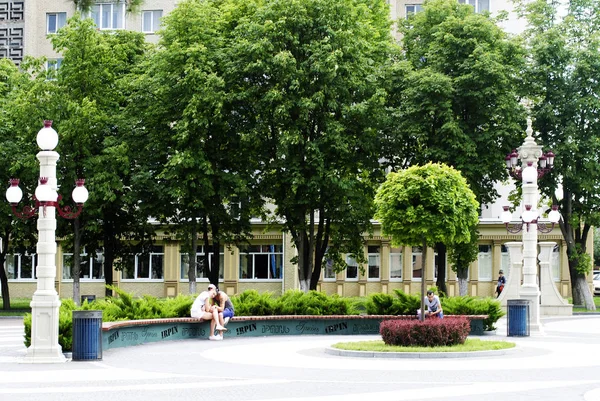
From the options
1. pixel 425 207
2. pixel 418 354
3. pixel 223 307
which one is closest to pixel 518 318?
pixel 425 207

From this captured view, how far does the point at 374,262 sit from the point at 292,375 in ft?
164

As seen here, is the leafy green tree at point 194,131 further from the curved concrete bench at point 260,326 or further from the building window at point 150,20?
the building window at point 150,20

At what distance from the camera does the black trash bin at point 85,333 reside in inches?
781

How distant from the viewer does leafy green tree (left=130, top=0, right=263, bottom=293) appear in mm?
41750

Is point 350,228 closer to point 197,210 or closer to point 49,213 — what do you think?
point 197,210

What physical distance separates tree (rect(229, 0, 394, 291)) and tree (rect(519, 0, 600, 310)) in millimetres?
7509

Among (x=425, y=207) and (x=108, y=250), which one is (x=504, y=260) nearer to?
(x=108, y=250)

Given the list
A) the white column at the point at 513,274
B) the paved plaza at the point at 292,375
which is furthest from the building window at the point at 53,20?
the paved plaza at the point at 292,375

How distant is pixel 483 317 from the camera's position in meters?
29.9

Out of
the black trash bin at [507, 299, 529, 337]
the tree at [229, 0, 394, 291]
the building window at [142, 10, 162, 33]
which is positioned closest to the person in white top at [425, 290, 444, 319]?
the black trash bin at [507, 299, 529, 337]

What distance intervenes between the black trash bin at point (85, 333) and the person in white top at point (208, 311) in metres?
7.57

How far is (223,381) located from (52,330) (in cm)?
533

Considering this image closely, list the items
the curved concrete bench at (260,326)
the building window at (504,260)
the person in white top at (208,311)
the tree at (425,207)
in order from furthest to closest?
1. the building window at (504,260)
2. the person in white top at (208,311)
3. the curved concrete bench at (260,326)
4. the tree at (425,207)

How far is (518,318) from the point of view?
1112 inches
